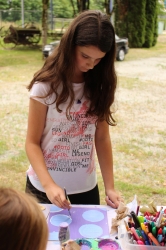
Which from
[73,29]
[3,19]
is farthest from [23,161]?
[3,19]

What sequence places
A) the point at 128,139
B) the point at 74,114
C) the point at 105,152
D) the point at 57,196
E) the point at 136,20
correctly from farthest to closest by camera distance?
the point at 136,20, the point at 128,139, the point at 105,152, the point at 74,114, the point at 57,196

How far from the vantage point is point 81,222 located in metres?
1.29

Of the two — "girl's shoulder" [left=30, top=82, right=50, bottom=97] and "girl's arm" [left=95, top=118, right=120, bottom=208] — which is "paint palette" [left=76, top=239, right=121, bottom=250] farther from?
"girl's shoulder" [left=30, top=82, right=50, bottom=97]

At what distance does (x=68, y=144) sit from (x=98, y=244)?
42 cm

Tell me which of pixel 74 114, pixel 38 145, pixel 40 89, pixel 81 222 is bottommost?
pixel 81 222

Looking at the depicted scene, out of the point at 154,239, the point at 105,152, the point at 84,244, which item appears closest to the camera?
the point at 154,239

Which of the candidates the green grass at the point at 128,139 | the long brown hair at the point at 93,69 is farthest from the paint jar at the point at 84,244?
the green grass at the point at 128,139

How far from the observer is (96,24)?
1244mm

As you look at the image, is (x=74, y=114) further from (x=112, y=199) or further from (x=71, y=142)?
(x=112, y=199)

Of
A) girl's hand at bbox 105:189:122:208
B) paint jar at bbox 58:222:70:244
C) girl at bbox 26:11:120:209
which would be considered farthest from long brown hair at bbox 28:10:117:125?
paint jar at bbox 58:222:70:244

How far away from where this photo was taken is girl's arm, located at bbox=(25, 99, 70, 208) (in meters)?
1.29

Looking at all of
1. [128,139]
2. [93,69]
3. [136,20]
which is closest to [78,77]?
[93,69]

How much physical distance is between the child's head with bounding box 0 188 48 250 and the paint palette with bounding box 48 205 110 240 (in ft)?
1.45

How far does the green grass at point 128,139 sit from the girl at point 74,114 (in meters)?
1.29
